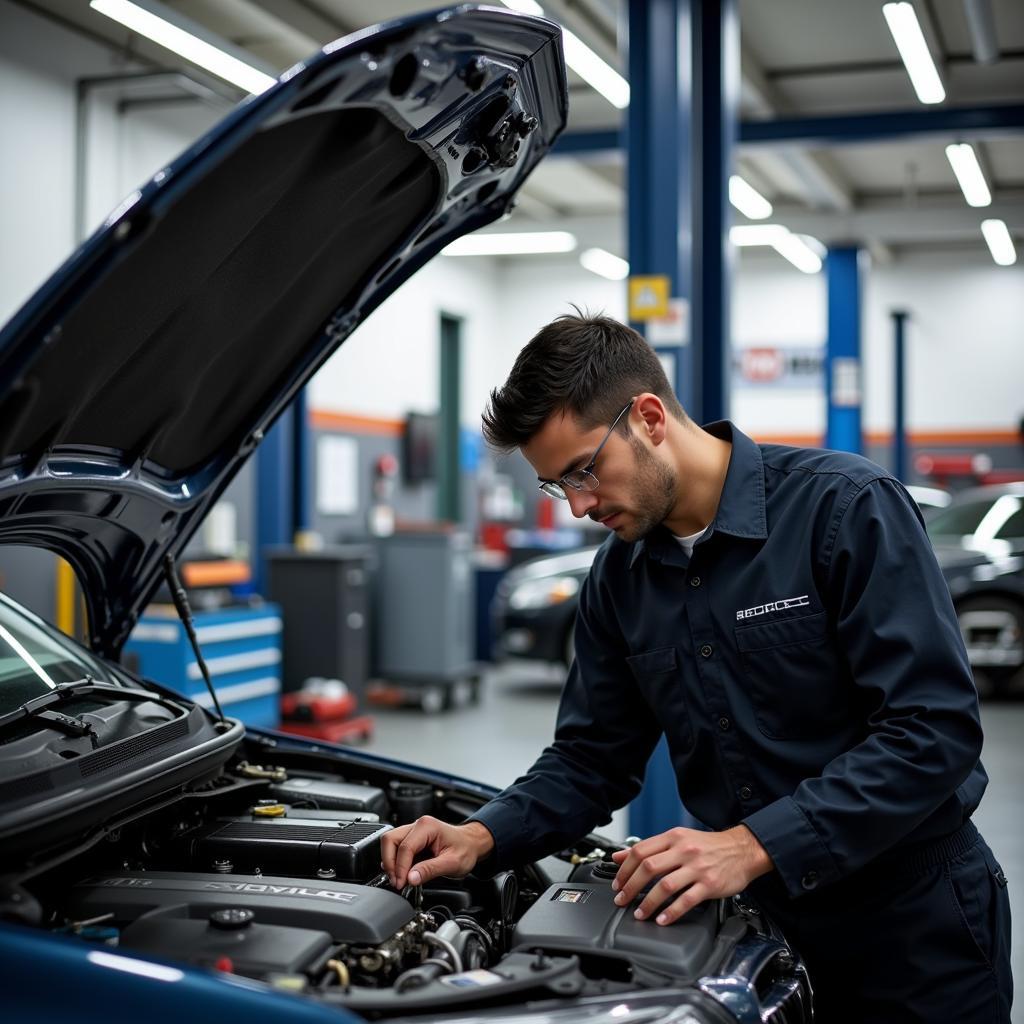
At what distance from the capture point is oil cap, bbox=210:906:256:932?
1.32 m

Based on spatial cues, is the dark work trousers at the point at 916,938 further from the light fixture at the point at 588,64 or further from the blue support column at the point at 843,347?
the blue support column at the point at 843,347

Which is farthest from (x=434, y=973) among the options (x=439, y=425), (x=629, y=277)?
(x=439, y=425)

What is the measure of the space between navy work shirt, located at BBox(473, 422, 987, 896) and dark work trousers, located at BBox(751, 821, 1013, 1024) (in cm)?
5

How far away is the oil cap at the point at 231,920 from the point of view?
4.33 feet

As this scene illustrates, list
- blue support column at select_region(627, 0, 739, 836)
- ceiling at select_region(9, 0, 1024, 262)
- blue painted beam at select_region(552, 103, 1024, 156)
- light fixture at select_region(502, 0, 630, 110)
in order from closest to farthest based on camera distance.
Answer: blue support column at select_region(627, 0, 739, 836), light fixture at select_region(502, 0, 630, 110), ceiling at select_region(9, 0, 1024, 262), blue painted beam at select_region(552, 103, 1024, 156)

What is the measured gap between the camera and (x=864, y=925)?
5.18ft

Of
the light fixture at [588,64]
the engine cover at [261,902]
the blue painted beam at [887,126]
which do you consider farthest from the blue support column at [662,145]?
the blue painted beam at [887,126]

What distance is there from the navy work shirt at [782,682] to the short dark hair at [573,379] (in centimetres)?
22

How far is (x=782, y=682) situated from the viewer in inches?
63.2

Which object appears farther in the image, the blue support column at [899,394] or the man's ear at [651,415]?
the blue support column at [899,394]

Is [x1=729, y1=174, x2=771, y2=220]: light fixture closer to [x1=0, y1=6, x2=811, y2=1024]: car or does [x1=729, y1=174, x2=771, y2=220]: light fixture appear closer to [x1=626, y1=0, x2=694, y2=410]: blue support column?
[x1=626, y1=0, x2=694, y2=410]: blue support column

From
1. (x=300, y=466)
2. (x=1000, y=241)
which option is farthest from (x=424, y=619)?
(x=1000, y=241)

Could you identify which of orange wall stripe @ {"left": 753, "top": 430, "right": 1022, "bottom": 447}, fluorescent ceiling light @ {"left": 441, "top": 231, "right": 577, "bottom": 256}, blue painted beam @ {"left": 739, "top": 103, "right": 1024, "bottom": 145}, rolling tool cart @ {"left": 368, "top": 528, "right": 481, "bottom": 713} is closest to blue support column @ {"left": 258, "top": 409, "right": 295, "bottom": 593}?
rolling tool cart @ {"left": 368, "top": 528, "right": 481, "bottom": 713}

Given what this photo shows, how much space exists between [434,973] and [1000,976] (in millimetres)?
801
